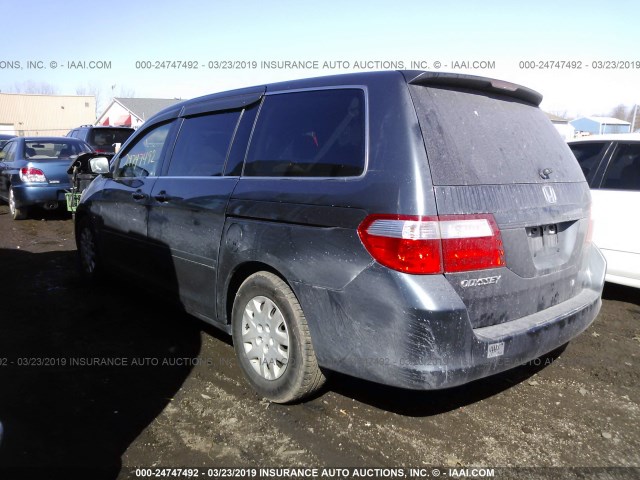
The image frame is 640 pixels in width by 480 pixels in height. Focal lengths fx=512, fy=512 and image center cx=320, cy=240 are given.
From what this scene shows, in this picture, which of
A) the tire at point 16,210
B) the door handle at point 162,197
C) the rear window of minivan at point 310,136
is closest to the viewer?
the rear window of minivan at point 310,136

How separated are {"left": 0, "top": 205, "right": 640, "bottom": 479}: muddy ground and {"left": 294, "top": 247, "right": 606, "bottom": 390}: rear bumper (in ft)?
1.57

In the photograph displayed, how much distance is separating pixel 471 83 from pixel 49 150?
32.1 feet

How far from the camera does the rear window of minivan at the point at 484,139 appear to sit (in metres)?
2.53

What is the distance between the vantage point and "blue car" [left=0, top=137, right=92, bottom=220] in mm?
9547

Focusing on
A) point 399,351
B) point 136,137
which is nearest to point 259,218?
point 399,351

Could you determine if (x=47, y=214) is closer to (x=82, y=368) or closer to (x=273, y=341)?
(x=82, y=368)

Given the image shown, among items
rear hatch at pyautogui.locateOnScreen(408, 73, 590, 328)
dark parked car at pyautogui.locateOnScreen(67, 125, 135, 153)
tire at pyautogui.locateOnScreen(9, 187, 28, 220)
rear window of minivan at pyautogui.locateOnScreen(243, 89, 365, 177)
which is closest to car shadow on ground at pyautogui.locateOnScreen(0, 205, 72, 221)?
tire at pyautogui.locateOnScreen(9, 187, 28, 220)

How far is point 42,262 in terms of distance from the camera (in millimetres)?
6629

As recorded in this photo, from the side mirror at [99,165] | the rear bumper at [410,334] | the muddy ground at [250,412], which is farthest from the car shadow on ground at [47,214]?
the rear bumper at [410,334]

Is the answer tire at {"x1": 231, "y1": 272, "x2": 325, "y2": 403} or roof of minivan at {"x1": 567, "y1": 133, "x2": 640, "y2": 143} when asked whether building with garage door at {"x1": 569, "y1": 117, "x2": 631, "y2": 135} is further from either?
tire at {"x1": 231, "y1": 272, "x2": 325, "y2": 403}

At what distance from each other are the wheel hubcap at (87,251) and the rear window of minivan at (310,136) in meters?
2.83

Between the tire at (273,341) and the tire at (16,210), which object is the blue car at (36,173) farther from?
the tire at (273,341)

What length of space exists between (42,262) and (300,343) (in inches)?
203

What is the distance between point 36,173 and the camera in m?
9.56
